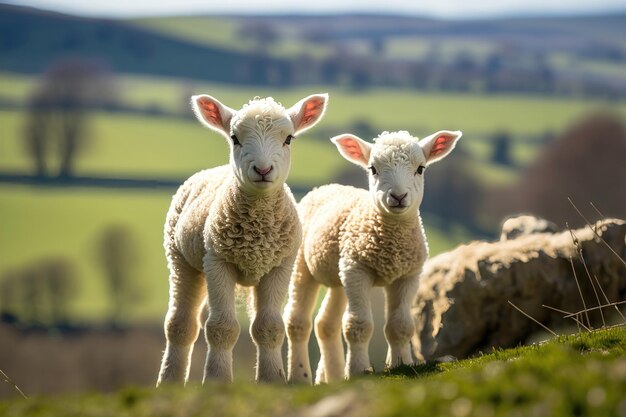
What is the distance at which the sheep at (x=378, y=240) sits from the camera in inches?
483

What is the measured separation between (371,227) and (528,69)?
114761 mm

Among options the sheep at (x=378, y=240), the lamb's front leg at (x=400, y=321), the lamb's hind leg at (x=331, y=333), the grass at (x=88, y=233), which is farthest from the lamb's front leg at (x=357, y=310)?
the grass at (x=88, y=233)

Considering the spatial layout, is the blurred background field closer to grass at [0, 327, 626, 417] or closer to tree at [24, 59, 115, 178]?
tree at [24, 59, 115, 178]

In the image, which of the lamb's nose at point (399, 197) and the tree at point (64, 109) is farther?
the tree at point (64, 109)

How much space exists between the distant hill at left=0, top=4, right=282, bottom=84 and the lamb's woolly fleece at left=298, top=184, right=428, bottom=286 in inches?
3772

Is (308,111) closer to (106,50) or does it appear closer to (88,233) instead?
(88,233)

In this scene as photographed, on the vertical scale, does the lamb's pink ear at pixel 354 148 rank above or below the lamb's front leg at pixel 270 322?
above

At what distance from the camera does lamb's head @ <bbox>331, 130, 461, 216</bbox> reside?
39.4 ft

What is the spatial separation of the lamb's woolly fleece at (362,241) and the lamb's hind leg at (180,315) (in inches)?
55.3

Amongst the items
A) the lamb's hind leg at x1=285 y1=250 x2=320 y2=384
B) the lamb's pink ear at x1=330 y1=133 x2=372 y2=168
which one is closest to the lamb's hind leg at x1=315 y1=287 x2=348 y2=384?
the lamb's hind leg at x1=285 y1=250 x2=320 y2=384

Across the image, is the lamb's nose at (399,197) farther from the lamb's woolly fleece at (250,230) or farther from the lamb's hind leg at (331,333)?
the lamb's hind leg at (331,333)

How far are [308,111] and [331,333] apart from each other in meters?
3.27

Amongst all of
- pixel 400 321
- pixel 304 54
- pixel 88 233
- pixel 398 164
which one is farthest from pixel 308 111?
pixel 304 54

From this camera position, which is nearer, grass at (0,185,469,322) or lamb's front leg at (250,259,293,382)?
lamb's front leg at (250,259,293,382)
